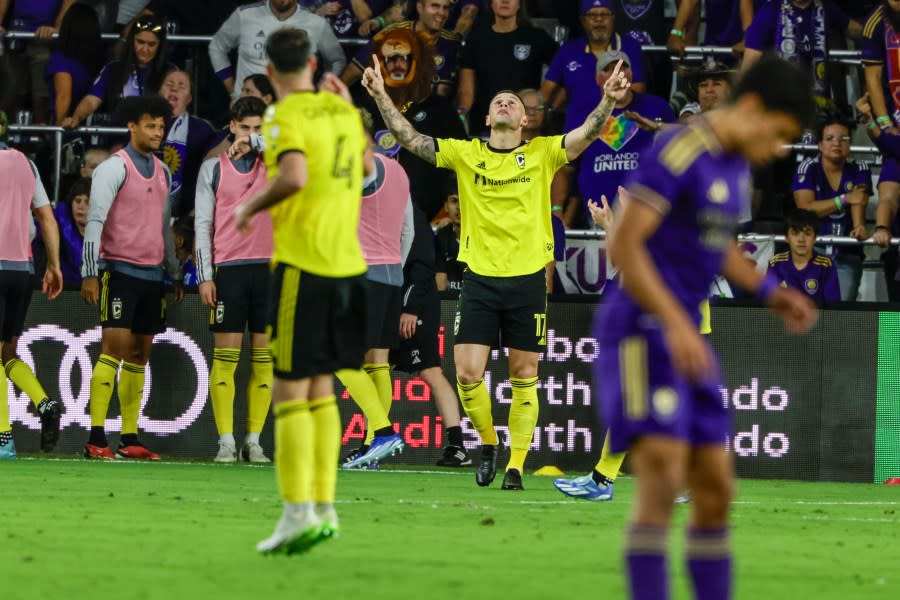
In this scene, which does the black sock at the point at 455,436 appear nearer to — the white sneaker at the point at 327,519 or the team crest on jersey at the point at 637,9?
the team crest on jersey at the point at 637,9

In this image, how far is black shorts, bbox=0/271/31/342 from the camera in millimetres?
13430

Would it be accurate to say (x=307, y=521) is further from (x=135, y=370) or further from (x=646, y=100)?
(x=646, y=100)

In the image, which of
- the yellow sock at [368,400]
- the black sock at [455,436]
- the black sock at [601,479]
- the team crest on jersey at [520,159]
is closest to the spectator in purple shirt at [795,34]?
the black sock at [455,436]

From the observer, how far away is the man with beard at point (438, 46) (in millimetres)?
16469

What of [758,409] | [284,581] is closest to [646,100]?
[758,409]

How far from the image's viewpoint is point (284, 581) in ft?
20.7

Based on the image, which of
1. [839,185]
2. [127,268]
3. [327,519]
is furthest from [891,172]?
[327,519]

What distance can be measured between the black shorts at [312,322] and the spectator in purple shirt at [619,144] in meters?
8.05

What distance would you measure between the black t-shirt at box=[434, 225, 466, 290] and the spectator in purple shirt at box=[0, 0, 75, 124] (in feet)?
16.7

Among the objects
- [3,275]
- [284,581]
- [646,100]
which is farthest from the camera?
[646,100]

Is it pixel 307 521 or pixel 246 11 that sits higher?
pixel 246 11

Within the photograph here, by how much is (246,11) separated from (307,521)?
1053 cm

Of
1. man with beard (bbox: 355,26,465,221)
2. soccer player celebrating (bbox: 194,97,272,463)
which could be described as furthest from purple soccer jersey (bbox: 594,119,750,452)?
man with beard (bbox: 355,26,465,221)

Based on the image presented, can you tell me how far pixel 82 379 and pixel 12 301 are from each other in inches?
44.5
